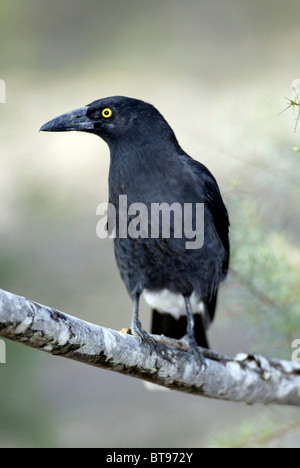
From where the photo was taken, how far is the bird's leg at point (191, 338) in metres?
2.77

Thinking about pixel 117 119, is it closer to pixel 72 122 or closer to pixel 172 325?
pixel 72 122

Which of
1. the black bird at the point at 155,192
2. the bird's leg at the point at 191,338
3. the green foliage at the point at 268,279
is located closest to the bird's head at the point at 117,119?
the black bird at the point at 155,192

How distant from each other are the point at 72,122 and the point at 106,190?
10.6 ft

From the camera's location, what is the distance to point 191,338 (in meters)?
3.05

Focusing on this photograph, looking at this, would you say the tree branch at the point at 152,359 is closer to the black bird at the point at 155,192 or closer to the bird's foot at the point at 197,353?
the bird's foot at the point at 197,353

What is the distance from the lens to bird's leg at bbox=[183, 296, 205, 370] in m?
2.77

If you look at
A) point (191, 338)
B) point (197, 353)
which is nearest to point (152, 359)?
point (197, 353)

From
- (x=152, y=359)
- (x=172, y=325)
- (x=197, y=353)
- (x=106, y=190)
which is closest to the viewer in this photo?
(x=152, y=359)

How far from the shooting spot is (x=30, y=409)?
481cm

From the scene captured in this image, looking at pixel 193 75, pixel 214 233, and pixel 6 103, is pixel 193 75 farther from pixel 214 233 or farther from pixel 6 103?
pixel 214 233

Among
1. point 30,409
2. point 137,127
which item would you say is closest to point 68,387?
point 30,409

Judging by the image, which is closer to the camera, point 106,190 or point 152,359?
point 152,359

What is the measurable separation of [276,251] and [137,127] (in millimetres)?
745
